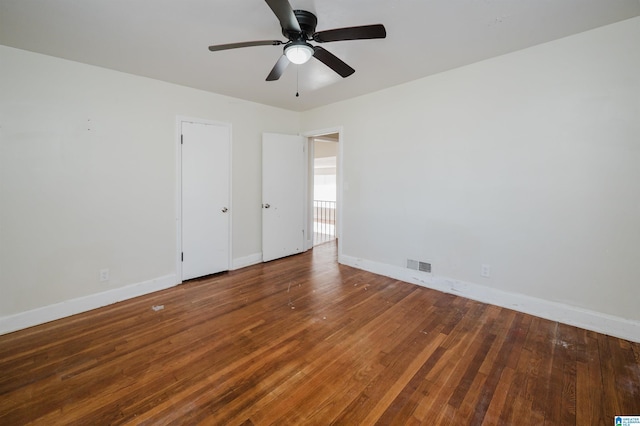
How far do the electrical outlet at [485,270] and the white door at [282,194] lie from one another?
9.68 ft

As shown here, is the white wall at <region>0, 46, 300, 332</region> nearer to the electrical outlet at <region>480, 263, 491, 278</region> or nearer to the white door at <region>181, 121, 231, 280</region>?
the white door at <region>181, 121, 231, 280</region>

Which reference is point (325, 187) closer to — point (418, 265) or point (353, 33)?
point (418, 265)

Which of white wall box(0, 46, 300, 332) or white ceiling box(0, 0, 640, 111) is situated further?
white wall box(0, 46, 300, 332)

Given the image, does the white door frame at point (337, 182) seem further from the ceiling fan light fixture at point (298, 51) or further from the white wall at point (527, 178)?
the ceiling fan light fixture at point (298, 51)

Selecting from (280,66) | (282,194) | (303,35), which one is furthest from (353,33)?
(282,194)

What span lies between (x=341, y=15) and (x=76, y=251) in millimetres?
3390

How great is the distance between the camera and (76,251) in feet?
9.21

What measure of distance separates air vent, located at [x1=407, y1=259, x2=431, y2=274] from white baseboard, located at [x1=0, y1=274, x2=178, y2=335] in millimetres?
3092

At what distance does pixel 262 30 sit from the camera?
2.22 metres

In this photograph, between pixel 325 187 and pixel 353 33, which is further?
pixel 325 187

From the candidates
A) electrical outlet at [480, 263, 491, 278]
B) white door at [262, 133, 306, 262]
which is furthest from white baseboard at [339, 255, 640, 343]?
white door at [262, 133, 306, 262]

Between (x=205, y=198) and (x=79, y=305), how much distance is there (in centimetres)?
176

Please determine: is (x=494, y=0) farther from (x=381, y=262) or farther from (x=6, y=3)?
(x=6, y=3)

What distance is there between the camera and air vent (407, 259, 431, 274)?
3.42 meters
